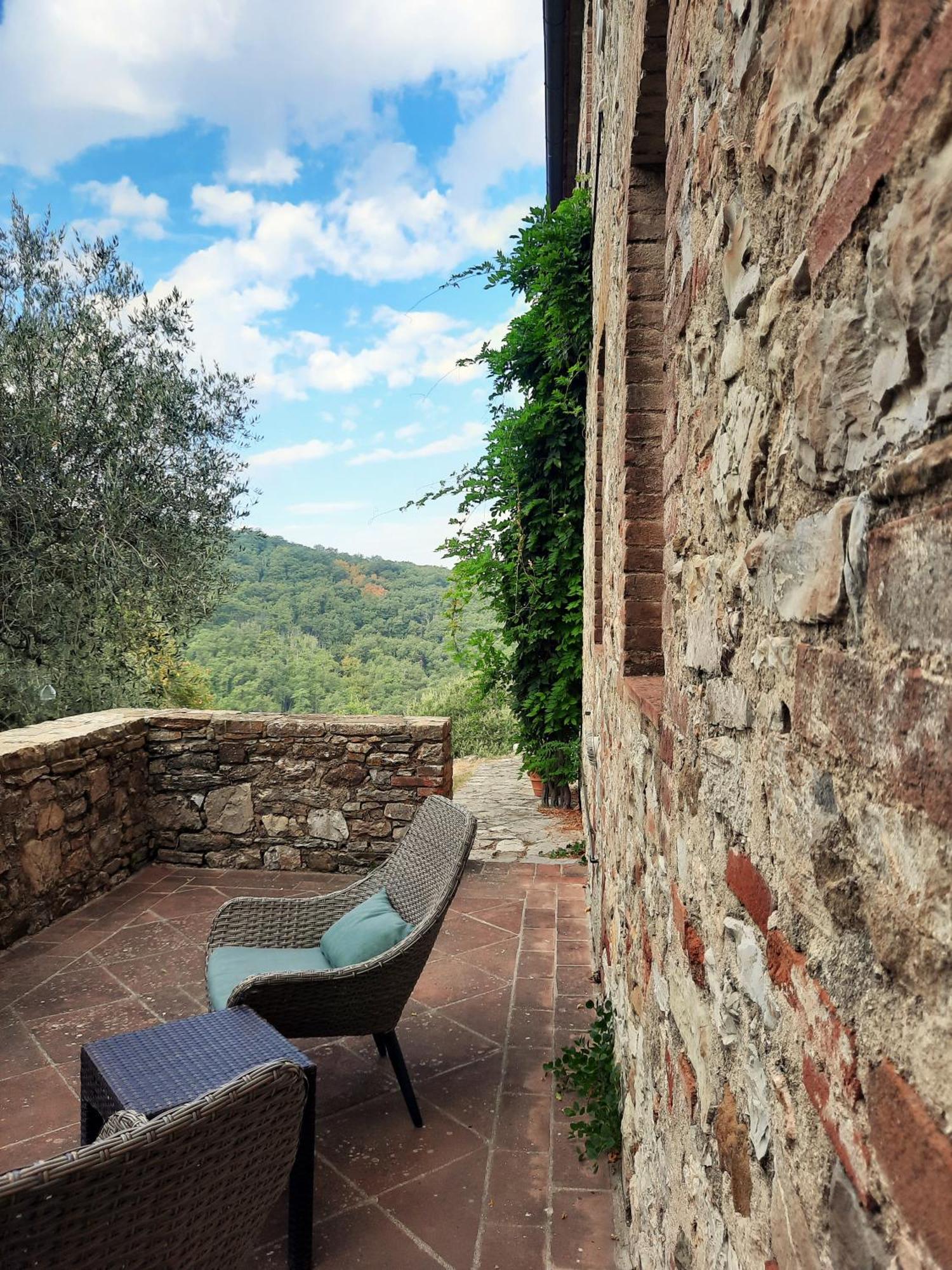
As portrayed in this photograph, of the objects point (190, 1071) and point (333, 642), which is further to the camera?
point (333, 642)

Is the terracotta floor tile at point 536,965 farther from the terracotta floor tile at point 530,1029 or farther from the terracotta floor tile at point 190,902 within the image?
the terracotta floor tile at point 190,902

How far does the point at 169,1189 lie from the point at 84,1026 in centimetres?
235

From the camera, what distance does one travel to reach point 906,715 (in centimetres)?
47

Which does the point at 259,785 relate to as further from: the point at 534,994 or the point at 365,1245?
the point at 365,1245

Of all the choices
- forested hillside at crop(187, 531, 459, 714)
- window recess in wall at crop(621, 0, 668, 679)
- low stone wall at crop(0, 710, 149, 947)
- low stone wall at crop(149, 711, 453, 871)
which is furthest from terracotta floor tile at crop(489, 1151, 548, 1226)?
forested hillside at crop(187, 531, 459, 714)

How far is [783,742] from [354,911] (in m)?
2.52

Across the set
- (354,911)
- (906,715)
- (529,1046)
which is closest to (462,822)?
(354,911)

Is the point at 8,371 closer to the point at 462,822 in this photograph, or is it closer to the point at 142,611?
the point at 142,611

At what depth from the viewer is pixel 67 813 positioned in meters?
4.48

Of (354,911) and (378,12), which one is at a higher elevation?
(378,12)

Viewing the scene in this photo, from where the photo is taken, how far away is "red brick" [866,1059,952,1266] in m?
0.42

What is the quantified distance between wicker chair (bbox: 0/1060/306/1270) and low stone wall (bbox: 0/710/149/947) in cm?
316

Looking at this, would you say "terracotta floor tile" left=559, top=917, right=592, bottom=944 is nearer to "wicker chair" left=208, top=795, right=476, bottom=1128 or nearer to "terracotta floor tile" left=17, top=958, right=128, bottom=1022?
"wicker chair" left=208, top=795, right=476, bottom=1128

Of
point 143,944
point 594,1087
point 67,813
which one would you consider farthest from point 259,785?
point 594,1087
